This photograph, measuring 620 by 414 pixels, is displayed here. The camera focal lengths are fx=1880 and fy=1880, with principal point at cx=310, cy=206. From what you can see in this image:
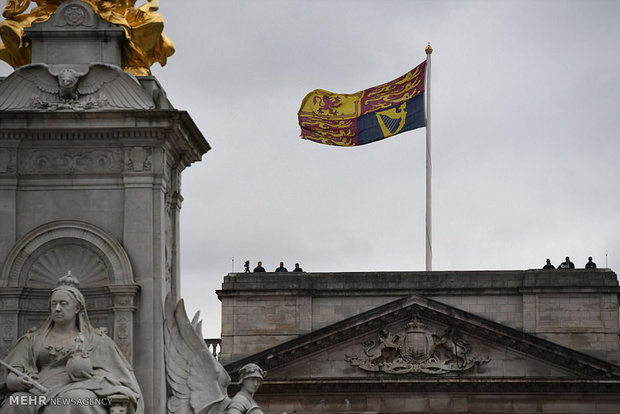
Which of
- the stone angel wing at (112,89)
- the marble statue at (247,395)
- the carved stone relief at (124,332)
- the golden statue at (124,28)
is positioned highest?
the golden statue at (124,28)

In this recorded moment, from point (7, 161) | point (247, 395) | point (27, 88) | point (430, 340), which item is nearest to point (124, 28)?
point (27, 88)

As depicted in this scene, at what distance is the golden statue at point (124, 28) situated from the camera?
22406 mm

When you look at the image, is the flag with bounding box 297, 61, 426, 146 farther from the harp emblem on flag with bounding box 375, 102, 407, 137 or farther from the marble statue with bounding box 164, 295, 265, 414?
the marble statue with bounding box 164, 295, 265, 414

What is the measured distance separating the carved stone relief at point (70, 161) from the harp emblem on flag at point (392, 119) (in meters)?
39.5

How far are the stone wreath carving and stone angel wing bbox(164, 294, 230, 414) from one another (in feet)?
157

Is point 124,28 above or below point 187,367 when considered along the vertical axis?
above

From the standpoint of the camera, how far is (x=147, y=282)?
70.4 feet

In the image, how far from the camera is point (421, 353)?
227 feet

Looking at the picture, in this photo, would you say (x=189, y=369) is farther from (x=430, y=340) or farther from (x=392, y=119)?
(x=430, y=340)

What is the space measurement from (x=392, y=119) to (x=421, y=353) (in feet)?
36.0

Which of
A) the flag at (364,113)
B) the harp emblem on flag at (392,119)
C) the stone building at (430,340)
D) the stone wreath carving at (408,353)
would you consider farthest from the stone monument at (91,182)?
the stone wreath carving at (408,353)

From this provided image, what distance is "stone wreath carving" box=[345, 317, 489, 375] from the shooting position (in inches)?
2724

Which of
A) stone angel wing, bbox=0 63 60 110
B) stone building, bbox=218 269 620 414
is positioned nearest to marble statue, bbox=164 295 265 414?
stone angel wing, bbox=0 63 60 110

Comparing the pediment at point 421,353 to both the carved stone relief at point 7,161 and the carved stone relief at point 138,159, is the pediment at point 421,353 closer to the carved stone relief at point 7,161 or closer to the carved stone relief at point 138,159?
the carved stone relief at point 7,161
